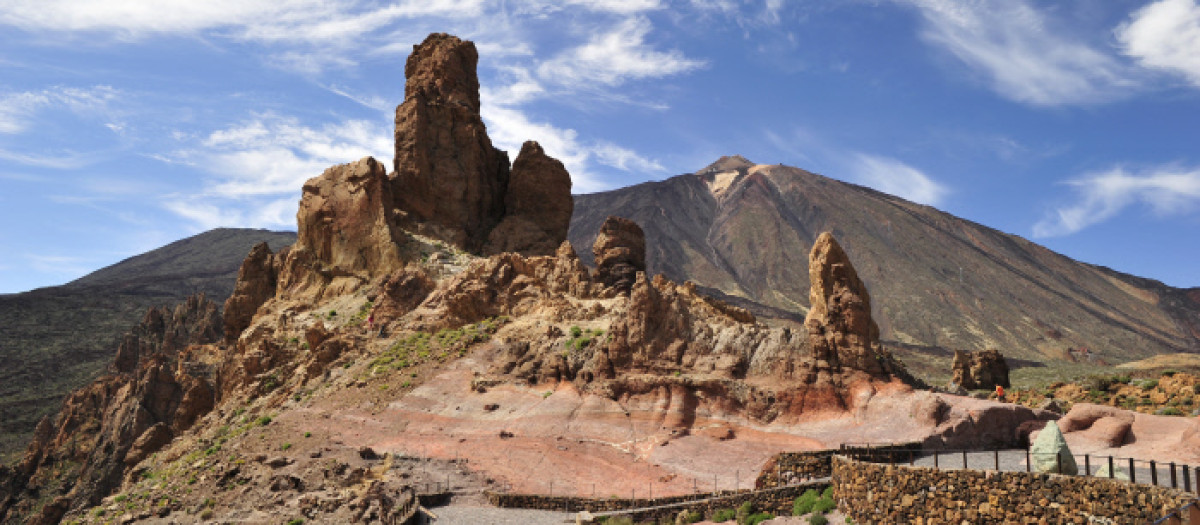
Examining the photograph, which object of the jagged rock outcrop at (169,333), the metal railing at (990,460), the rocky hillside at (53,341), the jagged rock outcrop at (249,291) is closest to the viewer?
the metal railing at (990,460)

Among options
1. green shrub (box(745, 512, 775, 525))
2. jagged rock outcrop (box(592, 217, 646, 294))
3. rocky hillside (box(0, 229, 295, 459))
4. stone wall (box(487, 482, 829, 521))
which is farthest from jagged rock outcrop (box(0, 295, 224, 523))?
green shrub (box(745, 512, 775, 525))

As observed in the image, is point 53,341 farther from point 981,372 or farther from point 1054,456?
point 1054,456

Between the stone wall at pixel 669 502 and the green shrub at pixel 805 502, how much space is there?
1.36 feet

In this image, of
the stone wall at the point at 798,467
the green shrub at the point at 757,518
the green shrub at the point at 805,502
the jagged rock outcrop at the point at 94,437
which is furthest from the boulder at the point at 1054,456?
the jagged rock outcrop at the point at 94,437

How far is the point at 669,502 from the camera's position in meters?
25.7

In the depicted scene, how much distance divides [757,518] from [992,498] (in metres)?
7.26

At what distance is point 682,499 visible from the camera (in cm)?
2578

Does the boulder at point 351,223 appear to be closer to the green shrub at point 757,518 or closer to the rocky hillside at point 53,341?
the green shrub at point 757,518

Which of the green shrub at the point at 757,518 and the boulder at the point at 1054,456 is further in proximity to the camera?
the green shrub at the point at 757,518

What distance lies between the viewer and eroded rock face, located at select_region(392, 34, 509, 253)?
197ft

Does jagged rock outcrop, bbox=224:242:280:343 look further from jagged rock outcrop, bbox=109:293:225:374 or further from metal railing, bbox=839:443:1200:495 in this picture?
metal railing, bbox=839:443:1200:495

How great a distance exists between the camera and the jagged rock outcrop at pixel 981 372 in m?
60.6

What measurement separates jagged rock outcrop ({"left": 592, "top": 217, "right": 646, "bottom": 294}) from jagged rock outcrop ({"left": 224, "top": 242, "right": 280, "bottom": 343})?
22.7 metres

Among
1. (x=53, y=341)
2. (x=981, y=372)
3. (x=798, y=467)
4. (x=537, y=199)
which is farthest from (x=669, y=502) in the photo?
(x=53, y=341)
